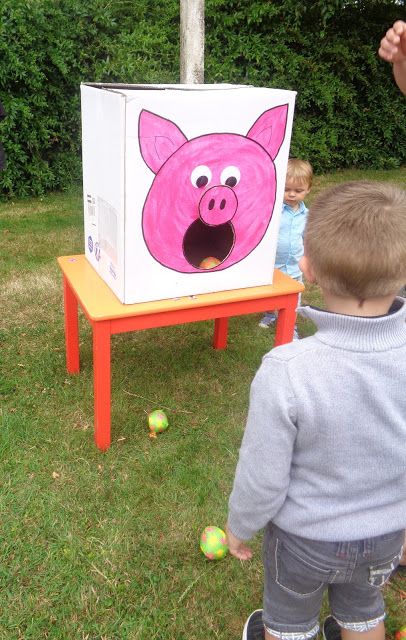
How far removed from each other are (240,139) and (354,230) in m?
A: 1.17

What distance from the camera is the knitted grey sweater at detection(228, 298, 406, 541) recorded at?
3.63ft

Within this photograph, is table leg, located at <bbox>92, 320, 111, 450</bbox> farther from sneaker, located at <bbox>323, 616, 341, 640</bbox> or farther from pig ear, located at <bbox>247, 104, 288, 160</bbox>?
sneaker, located at <bbox>323, 616, 341, 640</bbox>

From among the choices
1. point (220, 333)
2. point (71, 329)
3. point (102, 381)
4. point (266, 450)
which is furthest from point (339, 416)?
point (220, 333)

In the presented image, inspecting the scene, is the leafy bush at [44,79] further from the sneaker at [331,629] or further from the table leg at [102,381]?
the sneaker at [331,629]

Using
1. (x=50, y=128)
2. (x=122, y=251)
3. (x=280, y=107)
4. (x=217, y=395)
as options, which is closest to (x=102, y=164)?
(x=122, y=251)

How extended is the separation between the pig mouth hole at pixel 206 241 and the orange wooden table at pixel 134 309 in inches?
6.5

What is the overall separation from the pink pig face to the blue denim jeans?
3.92 feet

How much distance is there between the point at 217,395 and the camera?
2912 mm

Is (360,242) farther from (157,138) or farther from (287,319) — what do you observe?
(287,319)

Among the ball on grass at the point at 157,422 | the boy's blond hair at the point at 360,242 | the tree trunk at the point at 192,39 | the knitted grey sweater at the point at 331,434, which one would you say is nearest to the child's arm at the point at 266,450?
the knitted grey sweater at the point at 331,434

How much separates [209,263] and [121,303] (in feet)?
1.27

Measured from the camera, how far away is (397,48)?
71.1 inches

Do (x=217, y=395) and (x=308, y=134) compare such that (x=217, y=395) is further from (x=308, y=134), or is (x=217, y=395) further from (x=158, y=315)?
(x=308, y=134)

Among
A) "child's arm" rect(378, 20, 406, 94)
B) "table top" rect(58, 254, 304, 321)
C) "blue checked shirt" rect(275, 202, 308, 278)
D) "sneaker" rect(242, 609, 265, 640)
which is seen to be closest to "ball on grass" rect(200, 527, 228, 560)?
"sneaker" rect(242, 609, 265, 640)
